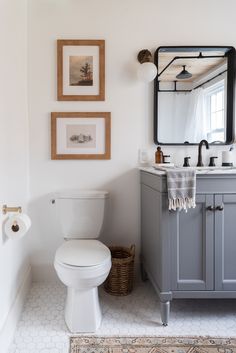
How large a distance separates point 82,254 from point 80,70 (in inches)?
56.3

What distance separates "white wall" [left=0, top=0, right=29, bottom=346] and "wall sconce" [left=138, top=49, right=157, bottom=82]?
905 millimetres

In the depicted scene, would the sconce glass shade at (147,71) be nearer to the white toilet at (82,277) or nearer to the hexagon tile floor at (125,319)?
the white toilet at (82,277)

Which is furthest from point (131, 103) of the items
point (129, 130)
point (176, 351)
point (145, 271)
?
point (176, 351)

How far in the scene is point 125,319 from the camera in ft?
5.37

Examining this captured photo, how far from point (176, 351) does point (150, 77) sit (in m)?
1.81

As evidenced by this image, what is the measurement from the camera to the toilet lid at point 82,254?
148 centimetres

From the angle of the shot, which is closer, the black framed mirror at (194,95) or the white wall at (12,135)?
the white wall at (12,135)

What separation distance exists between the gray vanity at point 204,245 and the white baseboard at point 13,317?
2.87 feet

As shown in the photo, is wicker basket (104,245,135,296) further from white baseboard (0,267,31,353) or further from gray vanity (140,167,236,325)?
white baseboard (0,267,31,353)

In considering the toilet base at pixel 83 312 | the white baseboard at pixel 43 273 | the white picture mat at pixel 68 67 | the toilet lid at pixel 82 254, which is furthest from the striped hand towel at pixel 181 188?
the white baseboard at pixel 43 273

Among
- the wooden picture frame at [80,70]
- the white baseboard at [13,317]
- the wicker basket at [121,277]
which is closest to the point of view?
the white baseboard at [13,317]

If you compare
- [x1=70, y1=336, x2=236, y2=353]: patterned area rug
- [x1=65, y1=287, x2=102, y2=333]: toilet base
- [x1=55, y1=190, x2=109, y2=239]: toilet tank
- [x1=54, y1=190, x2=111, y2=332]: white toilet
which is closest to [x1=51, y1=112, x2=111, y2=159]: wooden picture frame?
[x1=55, y1=190, x2=109, y2=239]: toilet tank

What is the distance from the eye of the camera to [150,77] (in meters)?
1.99

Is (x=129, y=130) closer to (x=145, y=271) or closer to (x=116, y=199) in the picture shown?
(x=116, y=199)
